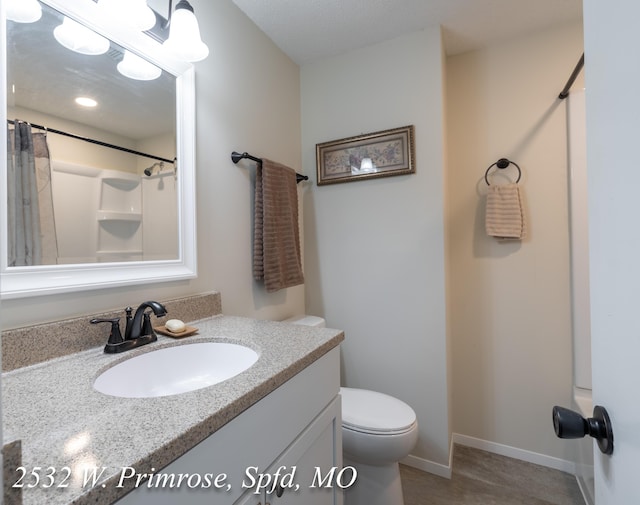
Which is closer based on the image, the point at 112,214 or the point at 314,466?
the point at 314,466

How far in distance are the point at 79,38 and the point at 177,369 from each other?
1052mm

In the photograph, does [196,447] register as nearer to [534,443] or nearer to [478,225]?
[478,225]

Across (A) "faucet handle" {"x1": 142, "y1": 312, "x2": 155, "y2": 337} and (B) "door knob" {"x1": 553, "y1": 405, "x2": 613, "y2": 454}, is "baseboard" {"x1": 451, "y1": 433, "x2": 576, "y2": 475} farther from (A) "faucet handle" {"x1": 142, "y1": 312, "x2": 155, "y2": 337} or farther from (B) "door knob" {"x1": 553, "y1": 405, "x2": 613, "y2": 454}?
(A) "faucet handle" {"x1": 142, "y1": 312, "x2": 155, "y2": 337}

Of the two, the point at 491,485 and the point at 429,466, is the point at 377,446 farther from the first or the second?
the point at 491,485

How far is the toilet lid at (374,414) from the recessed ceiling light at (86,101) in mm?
1489

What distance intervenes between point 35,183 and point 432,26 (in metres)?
1.91

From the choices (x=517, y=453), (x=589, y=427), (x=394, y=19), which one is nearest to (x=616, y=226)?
(x=589, y=427)

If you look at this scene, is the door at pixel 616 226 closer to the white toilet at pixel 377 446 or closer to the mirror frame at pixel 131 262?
the white toilet at pixel 377 446

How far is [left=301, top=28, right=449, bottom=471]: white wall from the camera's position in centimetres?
167

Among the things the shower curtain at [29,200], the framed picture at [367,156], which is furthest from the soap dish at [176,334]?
the framed picture at [367,156]

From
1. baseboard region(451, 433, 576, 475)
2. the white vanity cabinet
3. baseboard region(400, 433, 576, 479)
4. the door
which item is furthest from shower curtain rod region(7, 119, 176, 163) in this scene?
baseboard region(451, 433, 576, 475)

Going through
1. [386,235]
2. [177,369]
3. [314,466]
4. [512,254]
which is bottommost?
[314,466]

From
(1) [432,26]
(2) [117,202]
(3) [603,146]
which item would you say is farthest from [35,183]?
(1) [432,26]

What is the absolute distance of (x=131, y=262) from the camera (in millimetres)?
1047
